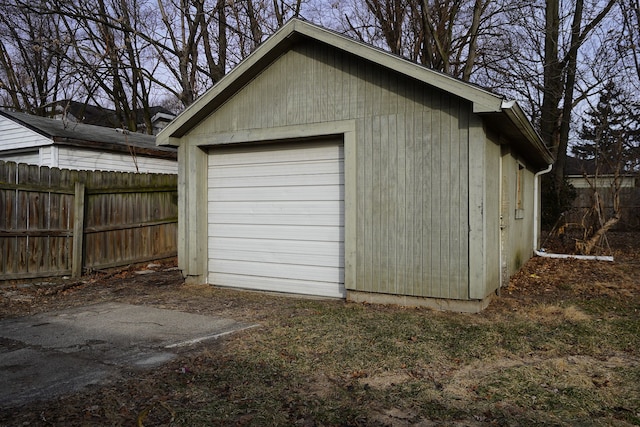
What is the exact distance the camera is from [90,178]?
30.3 feet

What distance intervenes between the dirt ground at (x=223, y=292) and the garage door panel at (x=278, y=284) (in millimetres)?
206

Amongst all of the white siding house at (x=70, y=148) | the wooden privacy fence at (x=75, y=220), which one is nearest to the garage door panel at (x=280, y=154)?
the wooden privacy fence at (x=75, y=220)

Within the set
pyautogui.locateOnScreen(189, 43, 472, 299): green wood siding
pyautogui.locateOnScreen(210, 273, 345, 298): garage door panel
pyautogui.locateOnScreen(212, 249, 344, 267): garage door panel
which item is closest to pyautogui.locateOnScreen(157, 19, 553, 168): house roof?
pyautogui.locateOnScreen(189, 43, 472, 299): green wood siding

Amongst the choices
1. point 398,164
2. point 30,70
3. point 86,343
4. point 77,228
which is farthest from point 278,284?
point 30,70

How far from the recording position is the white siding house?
11844 mm

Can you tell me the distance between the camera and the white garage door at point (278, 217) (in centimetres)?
715

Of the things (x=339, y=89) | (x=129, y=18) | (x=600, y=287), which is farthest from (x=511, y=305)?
(x=129, y=18)

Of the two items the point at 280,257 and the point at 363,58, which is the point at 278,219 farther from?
the point at 363,58

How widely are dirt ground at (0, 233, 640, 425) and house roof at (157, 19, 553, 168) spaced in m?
2.32

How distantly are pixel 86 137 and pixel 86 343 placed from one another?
29.7ft

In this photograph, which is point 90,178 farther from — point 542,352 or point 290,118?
point 542,352

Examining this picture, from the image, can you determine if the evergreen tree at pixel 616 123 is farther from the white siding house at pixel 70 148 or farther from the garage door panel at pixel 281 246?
the white siding house at pixel 70 148

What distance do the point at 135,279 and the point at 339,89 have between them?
5.23 m

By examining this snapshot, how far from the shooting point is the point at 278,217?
761 centimetres
